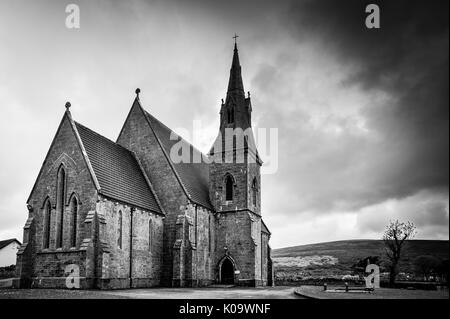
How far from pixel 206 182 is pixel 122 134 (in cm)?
1096

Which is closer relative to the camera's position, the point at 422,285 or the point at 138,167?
the point at 422,285

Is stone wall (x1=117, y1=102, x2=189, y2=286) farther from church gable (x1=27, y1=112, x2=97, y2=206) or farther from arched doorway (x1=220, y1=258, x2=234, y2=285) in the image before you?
church gable (x1=27, y1=112, x2=97, y2=206)

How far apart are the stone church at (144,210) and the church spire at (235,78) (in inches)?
4.9

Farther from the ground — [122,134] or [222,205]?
[122,134]

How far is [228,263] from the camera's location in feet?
132

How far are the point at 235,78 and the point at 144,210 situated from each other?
61.7 ft

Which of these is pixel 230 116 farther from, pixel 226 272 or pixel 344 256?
pixel 344 256

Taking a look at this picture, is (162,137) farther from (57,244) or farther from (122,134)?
(57,244)

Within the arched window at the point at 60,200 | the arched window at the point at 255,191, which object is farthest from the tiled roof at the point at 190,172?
the arched window at the point at 60,200

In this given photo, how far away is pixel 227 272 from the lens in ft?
132

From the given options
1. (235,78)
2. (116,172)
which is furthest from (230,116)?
(116,172)
